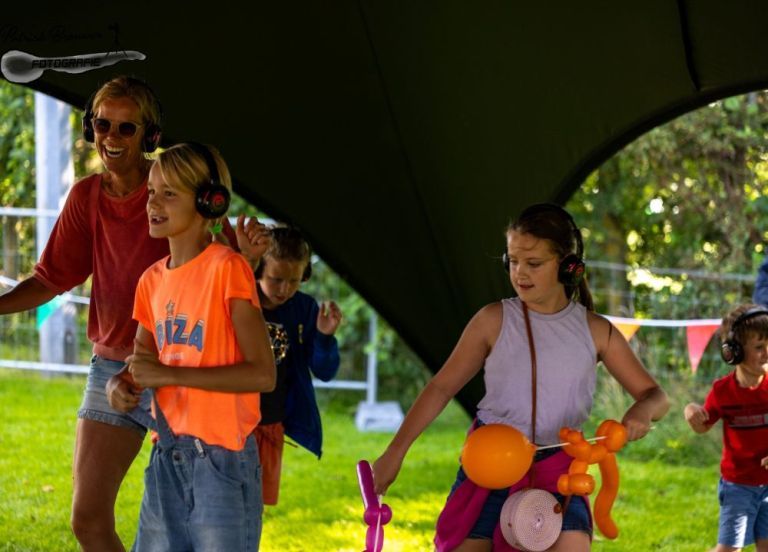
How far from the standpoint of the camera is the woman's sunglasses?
11.9ft

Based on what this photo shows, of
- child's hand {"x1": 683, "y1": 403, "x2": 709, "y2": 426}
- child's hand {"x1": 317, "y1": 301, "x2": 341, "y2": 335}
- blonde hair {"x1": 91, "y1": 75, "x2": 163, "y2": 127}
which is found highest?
blonde hair {"x1": 91, "y1": 75, "x2": 163, "y2": 127}

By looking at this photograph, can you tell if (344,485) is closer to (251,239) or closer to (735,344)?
(735,344)

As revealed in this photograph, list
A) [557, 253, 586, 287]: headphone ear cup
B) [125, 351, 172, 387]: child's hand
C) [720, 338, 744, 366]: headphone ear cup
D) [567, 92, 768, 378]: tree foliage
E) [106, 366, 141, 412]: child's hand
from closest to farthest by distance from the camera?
[125, 351, 172, 387]: child's hand < [106, 366, 141, 412]: child's hand < [557, 253, 586, 287]: headphone ear cup < [720, 338, 744, 366]: headphone ear cup < [567, 92, 768, 378]: tree foliage

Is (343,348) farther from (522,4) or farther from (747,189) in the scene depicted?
(522,4)

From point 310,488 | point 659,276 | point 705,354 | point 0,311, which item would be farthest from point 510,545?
point 659,276

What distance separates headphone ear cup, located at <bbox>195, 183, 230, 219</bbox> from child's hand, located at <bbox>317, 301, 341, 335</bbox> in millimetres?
1290

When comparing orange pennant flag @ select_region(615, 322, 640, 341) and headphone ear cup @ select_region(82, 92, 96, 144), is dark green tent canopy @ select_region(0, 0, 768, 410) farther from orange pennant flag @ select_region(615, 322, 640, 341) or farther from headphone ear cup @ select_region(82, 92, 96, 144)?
orange pennant flag @ select_region(615, 322, 640, 341)

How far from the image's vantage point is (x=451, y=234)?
5055mm

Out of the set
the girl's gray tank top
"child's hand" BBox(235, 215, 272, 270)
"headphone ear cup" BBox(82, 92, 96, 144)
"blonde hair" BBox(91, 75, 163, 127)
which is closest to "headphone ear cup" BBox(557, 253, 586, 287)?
the girl's gray tank top

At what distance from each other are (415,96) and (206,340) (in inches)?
80.9

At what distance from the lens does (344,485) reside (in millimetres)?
7273

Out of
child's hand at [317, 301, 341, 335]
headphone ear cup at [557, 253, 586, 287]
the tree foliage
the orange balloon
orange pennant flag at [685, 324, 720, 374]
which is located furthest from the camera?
the tree foliage

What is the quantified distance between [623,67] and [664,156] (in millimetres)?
5301

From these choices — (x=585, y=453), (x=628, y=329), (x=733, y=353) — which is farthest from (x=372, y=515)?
(x=628, y=329)
